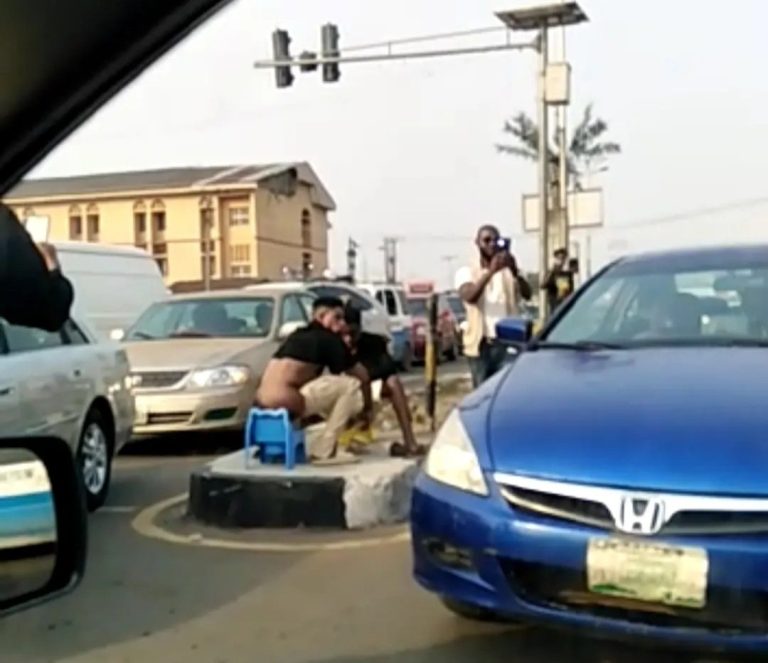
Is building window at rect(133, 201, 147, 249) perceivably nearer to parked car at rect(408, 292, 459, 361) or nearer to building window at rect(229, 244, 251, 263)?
parked car at rect(408, 292, 459, 361)

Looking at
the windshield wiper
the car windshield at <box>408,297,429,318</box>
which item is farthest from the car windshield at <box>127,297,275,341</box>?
the car windshield at <box>408,297,429,318</box>

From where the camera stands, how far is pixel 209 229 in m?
35.6

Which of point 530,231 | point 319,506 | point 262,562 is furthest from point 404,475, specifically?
point 530,231

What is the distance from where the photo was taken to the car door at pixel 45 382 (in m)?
6.13

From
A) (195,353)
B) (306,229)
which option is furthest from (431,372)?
(306,229)

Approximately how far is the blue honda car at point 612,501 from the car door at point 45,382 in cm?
276

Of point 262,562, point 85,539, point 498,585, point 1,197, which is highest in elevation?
point 1,197

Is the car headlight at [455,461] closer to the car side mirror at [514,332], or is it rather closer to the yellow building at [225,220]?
the car side mirror at [514,332]

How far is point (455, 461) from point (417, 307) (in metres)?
23.0

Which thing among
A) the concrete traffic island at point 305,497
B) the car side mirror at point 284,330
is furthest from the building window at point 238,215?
the concrete traffic island at point 305,497

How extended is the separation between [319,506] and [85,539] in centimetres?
459

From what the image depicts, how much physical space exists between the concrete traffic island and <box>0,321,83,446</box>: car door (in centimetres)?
87

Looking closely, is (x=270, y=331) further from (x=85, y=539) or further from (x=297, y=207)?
(x=297, y=207)

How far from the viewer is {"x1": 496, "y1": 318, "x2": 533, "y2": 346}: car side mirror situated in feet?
18.3
